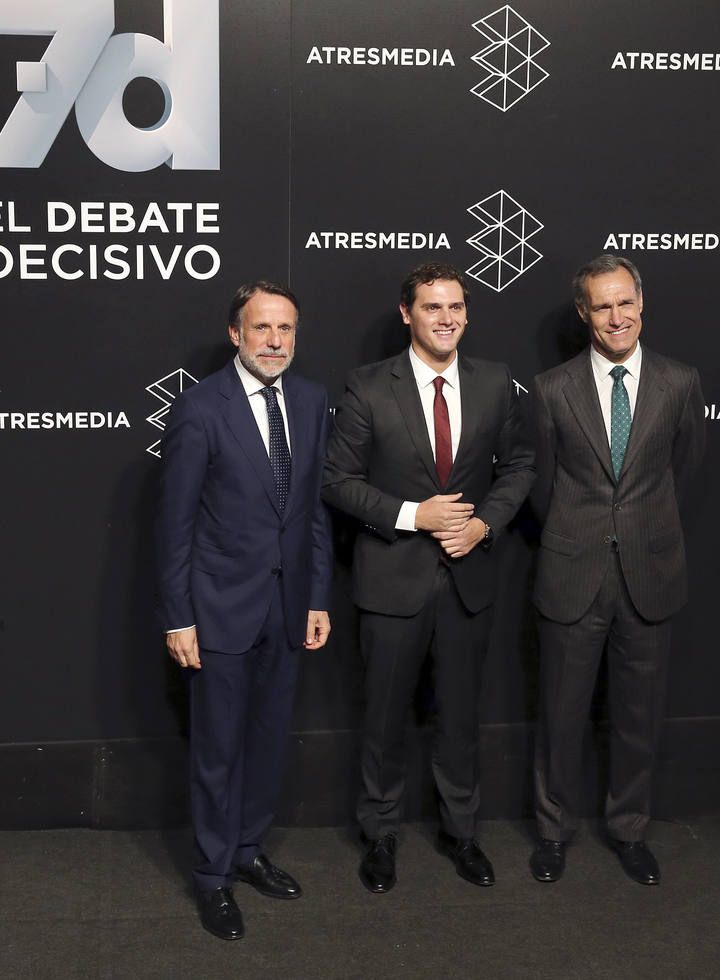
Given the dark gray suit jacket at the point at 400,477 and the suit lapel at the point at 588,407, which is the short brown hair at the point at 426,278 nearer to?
the dark gray suit jacket at the point at 400,477

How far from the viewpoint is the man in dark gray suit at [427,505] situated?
398 centimetres

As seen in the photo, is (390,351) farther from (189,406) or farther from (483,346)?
(189,406)

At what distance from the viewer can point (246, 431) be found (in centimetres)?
382

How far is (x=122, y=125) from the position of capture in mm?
4152

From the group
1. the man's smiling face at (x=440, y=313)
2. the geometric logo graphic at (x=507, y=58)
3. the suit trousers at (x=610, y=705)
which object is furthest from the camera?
the geometric logo graphic at (x=507, y=58)

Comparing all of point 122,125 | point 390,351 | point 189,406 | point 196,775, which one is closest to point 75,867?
point 196,775

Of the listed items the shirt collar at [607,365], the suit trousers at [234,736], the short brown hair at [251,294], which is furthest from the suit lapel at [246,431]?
the shirt collar at [607,365]

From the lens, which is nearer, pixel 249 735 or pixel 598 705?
pixel 249 735

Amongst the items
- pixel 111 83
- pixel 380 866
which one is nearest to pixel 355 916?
pixel 380 866

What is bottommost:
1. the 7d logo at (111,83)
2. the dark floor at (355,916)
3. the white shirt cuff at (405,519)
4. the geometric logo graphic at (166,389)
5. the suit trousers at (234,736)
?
the dark floor at (355,916)

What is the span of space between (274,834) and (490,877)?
0.81 meters

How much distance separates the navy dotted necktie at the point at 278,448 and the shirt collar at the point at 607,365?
1.01 meters

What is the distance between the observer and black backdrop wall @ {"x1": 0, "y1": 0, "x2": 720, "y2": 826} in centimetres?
416

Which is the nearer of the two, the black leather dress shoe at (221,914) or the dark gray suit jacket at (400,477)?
the black leather dress shoe at (221,914)
